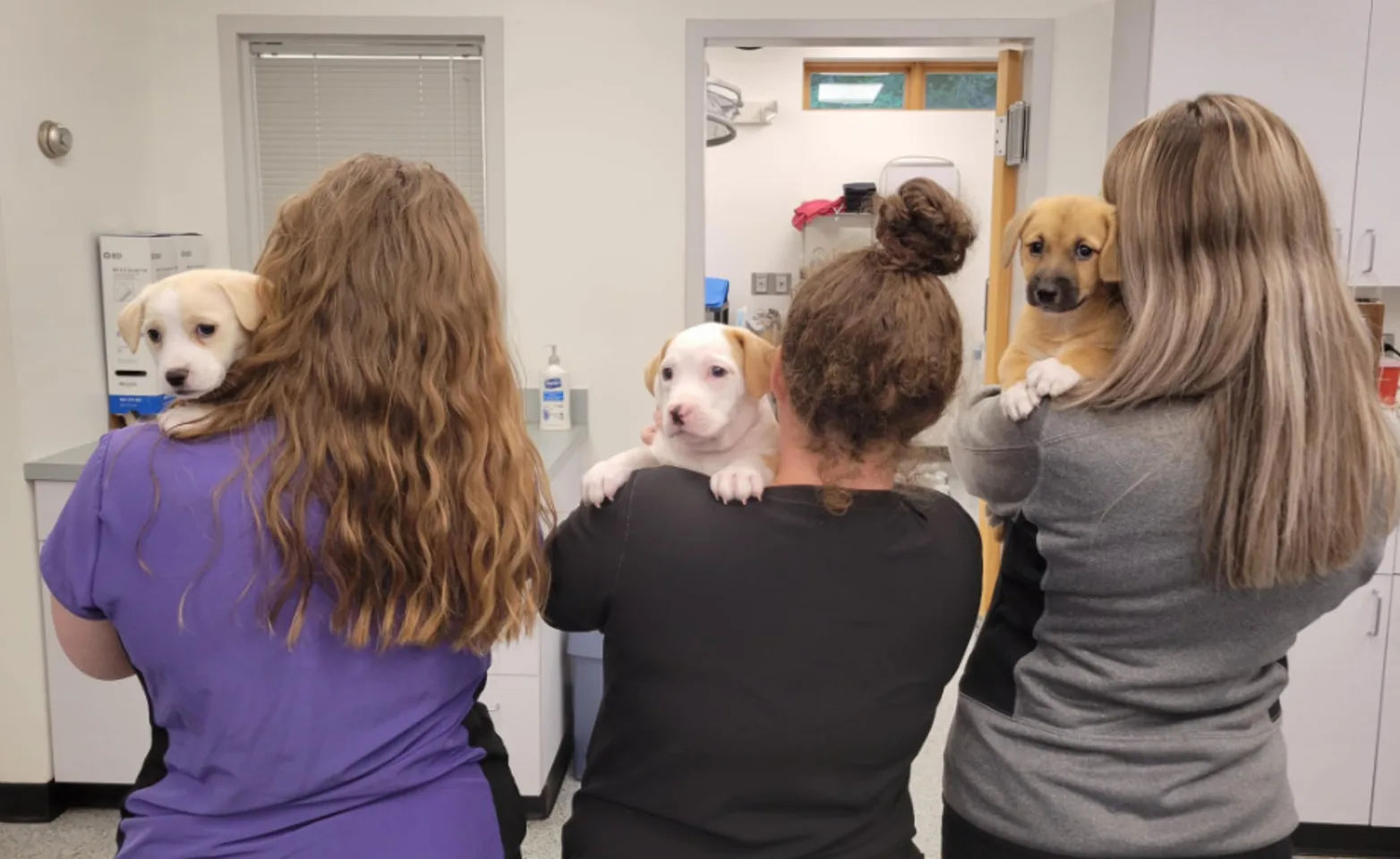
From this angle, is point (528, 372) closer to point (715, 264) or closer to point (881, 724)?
point (881, 724)

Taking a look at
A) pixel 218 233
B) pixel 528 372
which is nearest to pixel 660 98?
pixel 528 372

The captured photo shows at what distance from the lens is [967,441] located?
121 cm

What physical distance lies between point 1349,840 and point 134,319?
114 inches

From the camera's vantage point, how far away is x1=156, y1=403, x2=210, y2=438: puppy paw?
1.03 m

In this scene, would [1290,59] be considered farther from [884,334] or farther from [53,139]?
[53,139]

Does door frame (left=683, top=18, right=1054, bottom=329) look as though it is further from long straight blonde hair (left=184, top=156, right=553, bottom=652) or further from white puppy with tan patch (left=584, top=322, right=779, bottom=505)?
long straight blonde hair (left=184, top=156, right=553, bottom=652)

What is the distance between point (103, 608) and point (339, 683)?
0.24 meters

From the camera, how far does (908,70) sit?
20.6 ft

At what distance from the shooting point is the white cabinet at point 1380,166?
2529 millimetres

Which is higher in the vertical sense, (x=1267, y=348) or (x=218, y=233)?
(x=218, y=233)

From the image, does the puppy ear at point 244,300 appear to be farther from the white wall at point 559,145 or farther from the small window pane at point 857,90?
the small window pane at point 857,90

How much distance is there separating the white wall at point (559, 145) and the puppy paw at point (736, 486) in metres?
2.04

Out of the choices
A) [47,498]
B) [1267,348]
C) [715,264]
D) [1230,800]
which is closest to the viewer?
[1267,348]

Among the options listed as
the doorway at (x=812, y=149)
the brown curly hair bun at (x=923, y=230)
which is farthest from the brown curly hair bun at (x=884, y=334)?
the doorway at (x=812, y=149)
